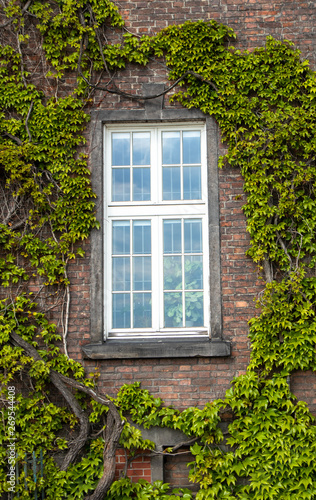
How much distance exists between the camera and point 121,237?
16.2 ft

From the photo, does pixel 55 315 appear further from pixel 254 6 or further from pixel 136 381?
pixel 254 6

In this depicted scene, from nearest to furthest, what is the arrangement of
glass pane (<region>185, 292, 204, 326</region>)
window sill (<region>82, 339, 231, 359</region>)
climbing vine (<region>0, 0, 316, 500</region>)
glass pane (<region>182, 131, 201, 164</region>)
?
climbing vine (<region>0, 0, 316, 500</region>), window sill (<region>82, 339, 231, 359</region>), glass pane (<region>185, 292, 204, 326</region>), glass pane (<region>182, 131, 201, 164</region>)

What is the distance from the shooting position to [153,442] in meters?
4.43

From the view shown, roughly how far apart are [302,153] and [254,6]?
5.72 ft

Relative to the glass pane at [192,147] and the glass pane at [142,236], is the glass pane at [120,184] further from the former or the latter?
the glass pane at [192,147]

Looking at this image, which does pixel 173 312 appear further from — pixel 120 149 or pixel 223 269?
pixel 120 149

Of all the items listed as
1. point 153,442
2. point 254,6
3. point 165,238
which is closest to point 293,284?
point 165,238

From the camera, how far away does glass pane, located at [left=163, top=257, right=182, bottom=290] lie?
4.84 m

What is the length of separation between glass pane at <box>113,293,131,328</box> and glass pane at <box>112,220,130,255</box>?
1.57 ft

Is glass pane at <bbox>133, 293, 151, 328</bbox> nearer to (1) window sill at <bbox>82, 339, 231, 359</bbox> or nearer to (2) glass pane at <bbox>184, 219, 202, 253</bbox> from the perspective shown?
(1) window sill at <bbox>82, 339, 231, 359</bbox>

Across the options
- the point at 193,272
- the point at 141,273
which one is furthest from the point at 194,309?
the point at 141,273

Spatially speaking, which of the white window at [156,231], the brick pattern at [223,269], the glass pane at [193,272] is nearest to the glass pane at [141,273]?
the white window at [156,231]

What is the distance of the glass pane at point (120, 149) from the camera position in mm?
5016

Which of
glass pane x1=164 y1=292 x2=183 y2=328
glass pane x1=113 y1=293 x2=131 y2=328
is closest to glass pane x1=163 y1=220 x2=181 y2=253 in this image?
glass pane x1=164 y1=292 x2=183 y2=328
